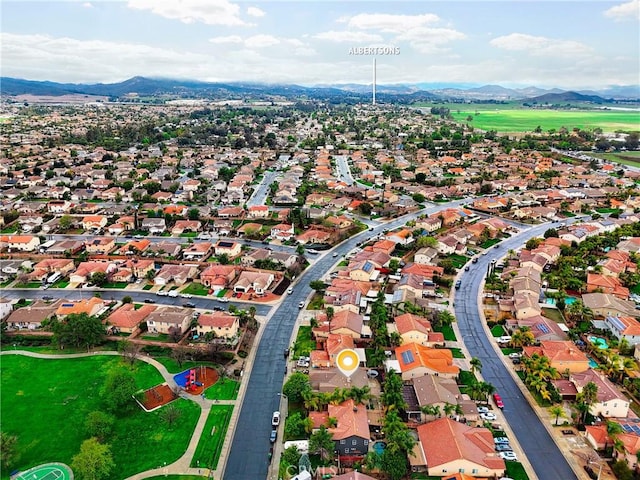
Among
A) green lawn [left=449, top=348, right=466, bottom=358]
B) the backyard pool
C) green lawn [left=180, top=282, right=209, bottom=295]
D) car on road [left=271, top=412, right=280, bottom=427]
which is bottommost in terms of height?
car on road [left=271, top=412, right=280, bottom=427]

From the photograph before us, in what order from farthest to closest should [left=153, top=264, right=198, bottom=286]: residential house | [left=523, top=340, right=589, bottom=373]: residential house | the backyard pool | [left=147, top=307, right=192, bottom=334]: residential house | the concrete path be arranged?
[left=153, top=264, right=198, bottom=286]: residential house
[left=147, top=307, right=192, bottom=334]: residential house
the backyard pool
[left=523, top=340, right=589, bottom=373]: residential house
the concrete path

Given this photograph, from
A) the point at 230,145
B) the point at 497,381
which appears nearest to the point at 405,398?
the point at 497,381

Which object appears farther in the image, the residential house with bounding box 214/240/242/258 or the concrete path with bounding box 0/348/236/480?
the residential house with bounding box 214/240/242/258

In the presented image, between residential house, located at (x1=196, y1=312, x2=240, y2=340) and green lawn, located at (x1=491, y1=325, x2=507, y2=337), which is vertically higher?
residential house, located at (x1=196, y1=312, x2=240, y2=340)

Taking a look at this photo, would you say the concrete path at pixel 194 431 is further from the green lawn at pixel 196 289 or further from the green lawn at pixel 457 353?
the green lawn at pixel 457 353

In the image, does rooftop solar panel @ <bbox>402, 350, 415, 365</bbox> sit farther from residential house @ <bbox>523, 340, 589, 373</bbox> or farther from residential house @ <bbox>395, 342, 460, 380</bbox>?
residential house @ <bbox>523, 340, 589, 373</bbox>

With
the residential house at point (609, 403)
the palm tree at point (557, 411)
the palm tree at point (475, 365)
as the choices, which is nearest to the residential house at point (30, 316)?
the palm tree at point (475, 365)

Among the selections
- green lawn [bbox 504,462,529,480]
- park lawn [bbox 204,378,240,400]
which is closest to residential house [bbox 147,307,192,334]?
park lawn [bbox 204,378,240,400]

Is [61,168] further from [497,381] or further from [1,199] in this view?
[497,381]
